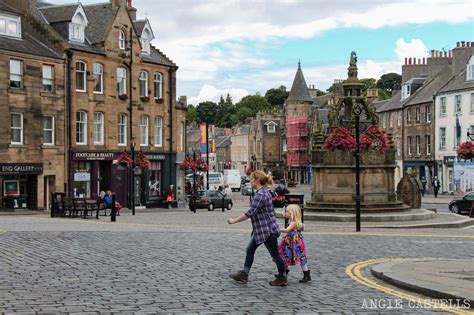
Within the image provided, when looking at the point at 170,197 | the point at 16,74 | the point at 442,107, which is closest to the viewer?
the point at 16,74

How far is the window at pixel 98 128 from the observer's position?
48.8m

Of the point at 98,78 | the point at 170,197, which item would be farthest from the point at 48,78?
the point at 170,197

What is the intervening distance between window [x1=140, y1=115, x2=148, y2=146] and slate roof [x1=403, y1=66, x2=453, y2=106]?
33316mm

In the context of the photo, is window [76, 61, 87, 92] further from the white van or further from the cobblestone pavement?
the white van

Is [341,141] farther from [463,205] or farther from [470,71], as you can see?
[470,71]

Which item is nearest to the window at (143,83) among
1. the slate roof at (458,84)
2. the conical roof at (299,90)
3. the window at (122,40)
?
the window at (122,40)

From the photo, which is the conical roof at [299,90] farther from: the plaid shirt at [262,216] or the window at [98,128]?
the plaid shirt at [262,216]

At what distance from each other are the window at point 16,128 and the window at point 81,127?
5030 mm

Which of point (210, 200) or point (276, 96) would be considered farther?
point (276, 96)

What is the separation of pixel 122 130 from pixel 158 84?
19.0 ft

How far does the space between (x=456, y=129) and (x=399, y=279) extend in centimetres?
5839

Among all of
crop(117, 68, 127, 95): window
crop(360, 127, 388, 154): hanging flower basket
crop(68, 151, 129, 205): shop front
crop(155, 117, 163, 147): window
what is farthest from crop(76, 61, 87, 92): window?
crop(360, 127, 388, 154): hanging flower basket

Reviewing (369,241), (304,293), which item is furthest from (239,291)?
(369,241)

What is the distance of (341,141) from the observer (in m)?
27.8
